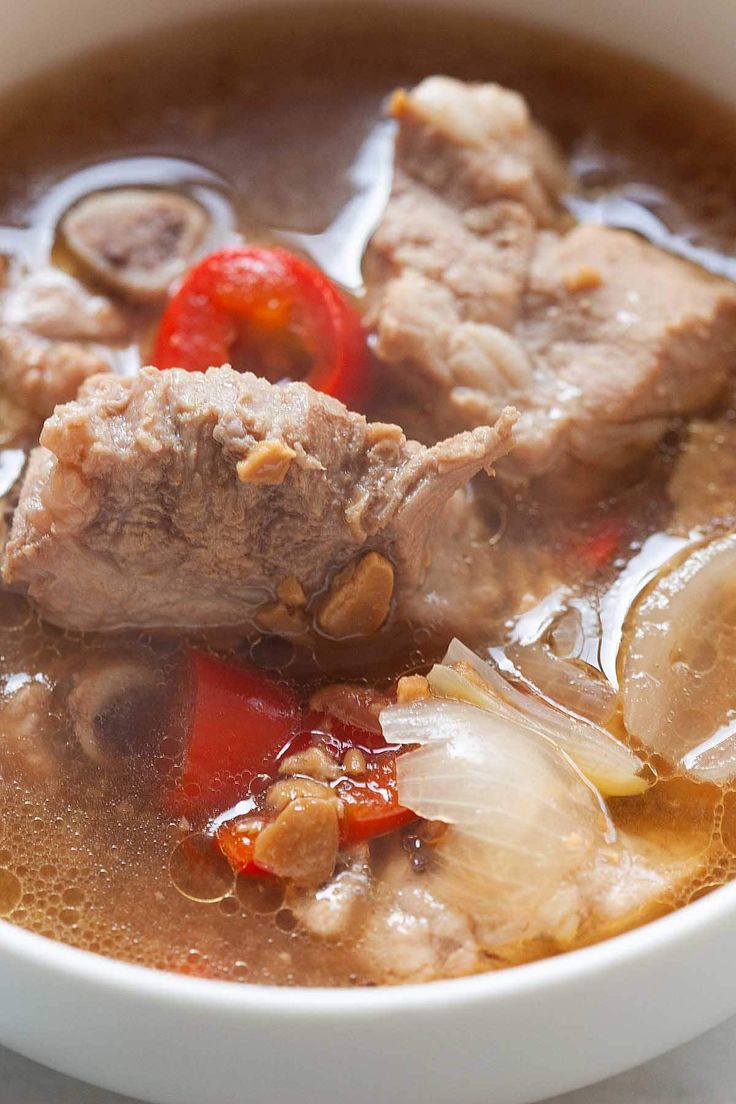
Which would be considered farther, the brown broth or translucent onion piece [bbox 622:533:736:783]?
the brown broth

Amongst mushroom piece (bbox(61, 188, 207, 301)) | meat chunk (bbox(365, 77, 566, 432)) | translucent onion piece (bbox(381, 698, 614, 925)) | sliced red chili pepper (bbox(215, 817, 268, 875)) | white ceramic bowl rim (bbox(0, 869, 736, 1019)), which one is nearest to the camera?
white ceramic bowl rim (bbox(0, 869, 736, 1019))

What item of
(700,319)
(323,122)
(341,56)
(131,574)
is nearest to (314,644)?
(131,574)

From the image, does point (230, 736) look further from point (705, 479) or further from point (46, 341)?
point (705, 479)

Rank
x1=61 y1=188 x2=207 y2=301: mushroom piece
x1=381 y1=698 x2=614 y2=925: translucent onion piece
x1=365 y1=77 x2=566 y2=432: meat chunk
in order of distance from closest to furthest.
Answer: x1=381 y1=698 x2=614 y2=925: translucent onion piece, x1=365 y1=77 x2=566 y2=432: meat chunk, x1=61 y1=188 x2=207 y2=301: mushroom piece

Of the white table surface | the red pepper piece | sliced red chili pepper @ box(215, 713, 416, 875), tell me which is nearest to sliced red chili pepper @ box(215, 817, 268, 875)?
sliced red chili pepper @ box(215, 713, 416, 875)

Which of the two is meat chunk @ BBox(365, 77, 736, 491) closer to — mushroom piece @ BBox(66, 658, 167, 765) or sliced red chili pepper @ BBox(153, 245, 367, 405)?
sliced red chili pepper @ BBox(153, 245, 367, 405)

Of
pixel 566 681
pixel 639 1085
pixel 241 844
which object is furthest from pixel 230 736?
pixel 639 1085

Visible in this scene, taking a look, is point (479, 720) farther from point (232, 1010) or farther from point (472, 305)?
point (472, 305)
